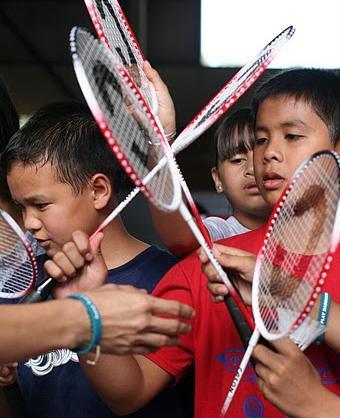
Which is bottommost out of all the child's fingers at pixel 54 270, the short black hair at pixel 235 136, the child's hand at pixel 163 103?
the child's fingers at pixel 54 270

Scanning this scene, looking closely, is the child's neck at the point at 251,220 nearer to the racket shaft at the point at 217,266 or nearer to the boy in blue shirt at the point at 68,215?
the boy in blue shirt at the point at 68,215

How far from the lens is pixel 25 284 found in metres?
1.84

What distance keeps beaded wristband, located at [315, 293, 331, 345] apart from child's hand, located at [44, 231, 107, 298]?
0.43m

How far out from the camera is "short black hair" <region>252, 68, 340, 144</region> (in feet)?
6.04

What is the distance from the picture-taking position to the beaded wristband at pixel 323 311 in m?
1.54

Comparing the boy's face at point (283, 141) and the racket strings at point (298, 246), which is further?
the boy's face at point (283, 141)

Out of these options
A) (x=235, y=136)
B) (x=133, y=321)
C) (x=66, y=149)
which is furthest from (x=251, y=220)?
(x=133, y=321)

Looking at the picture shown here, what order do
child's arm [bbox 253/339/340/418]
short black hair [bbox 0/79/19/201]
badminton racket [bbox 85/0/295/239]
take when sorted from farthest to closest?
short black hair [bbox 0/79/19/201] < badminton racket [bbox 85/0/295/239] < child's arm [bbox 253/339/340/418]

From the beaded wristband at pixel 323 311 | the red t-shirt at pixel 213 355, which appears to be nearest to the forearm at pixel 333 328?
the beaded wristband at pixel 323 311

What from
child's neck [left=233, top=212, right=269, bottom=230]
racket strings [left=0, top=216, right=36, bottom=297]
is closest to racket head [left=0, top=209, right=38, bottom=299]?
racket strings [left=0, top=216, right=36, bottom=297]

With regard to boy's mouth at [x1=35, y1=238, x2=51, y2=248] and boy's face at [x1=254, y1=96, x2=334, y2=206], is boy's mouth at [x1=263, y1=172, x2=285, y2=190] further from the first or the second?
boy's mouth at [x1=35, y1=238, x2=51, y2=248]

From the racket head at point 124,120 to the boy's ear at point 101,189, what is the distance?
0.36 meters

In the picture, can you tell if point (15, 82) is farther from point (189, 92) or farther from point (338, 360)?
point (338, 360)

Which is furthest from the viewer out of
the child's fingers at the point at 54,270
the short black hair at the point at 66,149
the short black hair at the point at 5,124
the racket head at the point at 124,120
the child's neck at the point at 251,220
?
the child's neck at the point at 251,220
